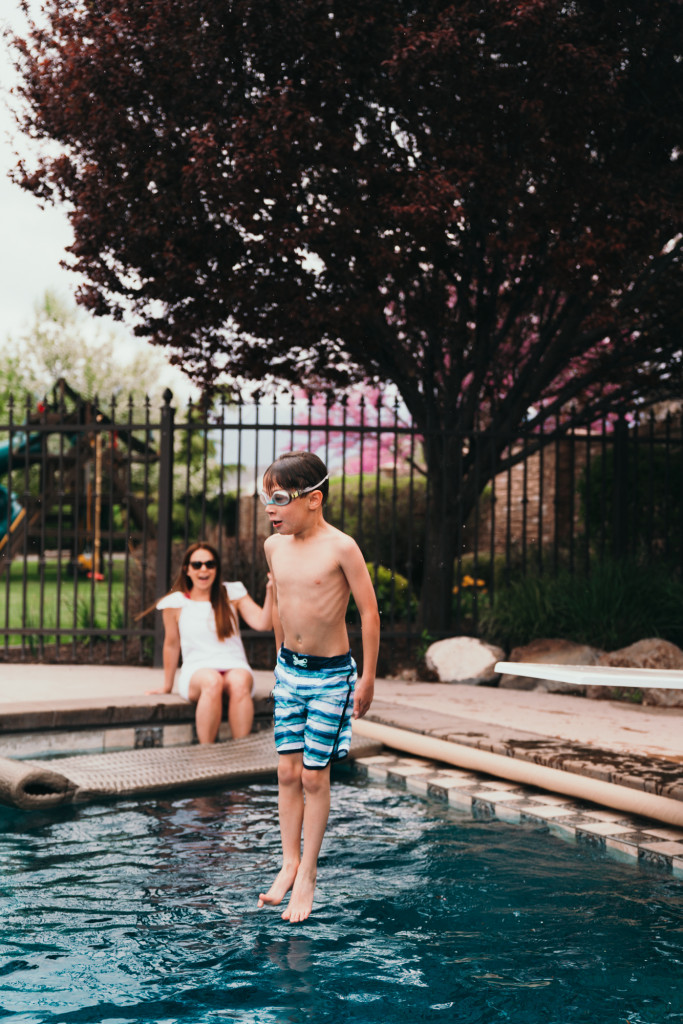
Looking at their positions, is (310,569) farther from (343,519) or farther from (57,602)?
(57,602)

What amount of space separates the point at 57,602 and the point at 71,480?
9.78 m

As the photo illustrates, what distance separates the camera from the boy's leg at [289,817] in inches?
150

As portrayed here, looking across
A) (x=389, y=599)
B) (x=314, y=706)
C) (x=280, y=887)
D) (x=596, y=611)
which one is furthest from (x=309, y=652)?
(x=389, y=599)

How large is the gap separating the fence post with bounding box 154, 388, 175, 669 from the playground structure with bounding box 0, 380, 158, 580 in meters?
0.19

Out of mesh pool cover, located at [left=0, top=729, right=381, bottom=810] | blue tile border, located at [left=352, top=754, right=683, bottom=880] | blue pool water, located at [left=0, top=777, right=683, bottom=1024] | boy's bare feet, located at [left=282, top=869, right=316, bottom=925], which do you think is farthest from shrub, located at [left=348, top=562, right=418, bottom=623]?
boy's bare feet, located at [left=282, top=869, right=316, bottom=925]

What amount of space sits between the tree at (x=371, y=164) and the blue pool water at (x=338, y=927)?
5.06 m

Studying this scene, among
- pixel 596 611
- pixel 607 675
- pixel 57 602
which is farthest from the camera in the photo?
pixel 57 602

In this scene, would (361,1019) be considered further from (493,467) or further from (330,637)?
(493,467)

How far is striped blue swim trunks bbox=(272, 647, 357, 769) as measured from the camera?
3748 millimetres

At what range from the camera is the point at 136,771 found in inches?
222

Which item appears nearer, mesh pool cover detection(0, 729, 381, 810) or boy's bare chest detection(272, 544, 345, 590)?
boy's bare chest detection(272, 544, 345, 590)

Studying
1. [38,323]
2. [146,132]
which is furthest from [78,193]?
[38,323]

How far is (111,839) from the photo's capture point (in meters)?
4.82

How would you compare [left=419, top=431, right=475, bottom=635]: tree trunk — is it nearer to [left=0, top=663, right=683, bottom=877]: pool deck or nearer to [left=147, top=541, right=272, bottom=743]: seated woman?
[left=0, top=663, right=683, bottom=877]: pool deck
